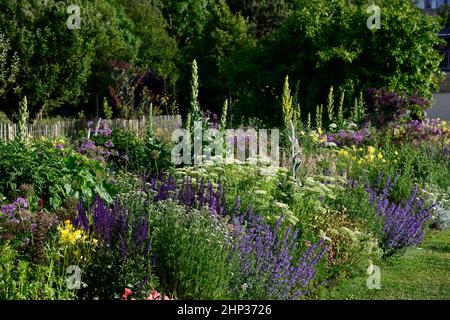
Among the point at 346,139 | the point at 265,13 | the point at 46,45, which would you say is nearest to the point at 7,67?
the point at 46,45

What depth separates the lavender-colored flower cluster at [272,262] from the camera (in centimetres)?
530

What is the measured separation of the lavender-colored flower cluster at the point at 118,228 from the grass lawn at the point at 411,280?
1.87m

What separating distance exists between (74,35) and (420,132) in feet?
45.2

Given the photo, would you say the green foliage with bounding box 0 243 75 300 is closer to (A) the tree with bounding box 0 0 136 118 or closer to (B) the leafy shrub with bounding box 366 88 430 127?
(B) the leafy shrub with bounding box 366 88 430 127

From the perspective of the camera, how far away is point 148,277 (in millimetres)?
4961

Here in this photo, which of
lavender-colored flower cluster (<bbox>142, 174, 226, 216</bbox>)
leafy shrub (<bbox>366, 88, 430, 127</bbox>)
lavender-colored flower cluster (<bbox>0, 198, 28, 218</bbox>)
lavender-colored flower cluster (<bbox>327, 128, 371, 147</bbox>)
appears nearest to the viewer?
lavender-colored flower cluster (<bbox>0, 198, 28, 218</bbox>)

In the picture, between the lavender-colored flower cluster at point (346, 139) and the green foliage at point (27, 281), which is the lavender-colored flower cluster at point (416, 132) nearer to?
the lavender-colored flower cluster at point (346, 139)

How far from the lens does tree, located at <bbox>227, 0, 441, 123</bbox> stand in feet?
57.2

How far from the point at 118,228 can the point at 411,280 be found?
3110 millimetres

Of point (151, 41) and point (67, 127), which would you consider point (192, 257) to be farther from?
point (151, 41)

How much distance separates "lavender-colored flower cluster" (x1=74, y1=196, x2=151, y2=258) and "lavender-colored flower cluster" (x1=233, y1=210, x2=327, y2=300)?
0.79 metres

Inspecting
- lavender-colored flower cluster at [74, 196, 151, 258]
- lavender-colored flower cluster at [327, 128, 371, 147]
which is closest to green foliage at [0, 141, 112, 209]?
lavender-colored flower cluster at [74, 196, 151, 258]

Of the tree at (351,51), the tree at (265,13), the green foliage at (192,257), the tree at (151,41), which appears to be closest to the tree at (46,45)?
the tree at (151,41)

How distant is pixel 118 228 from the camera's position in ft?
18.4
